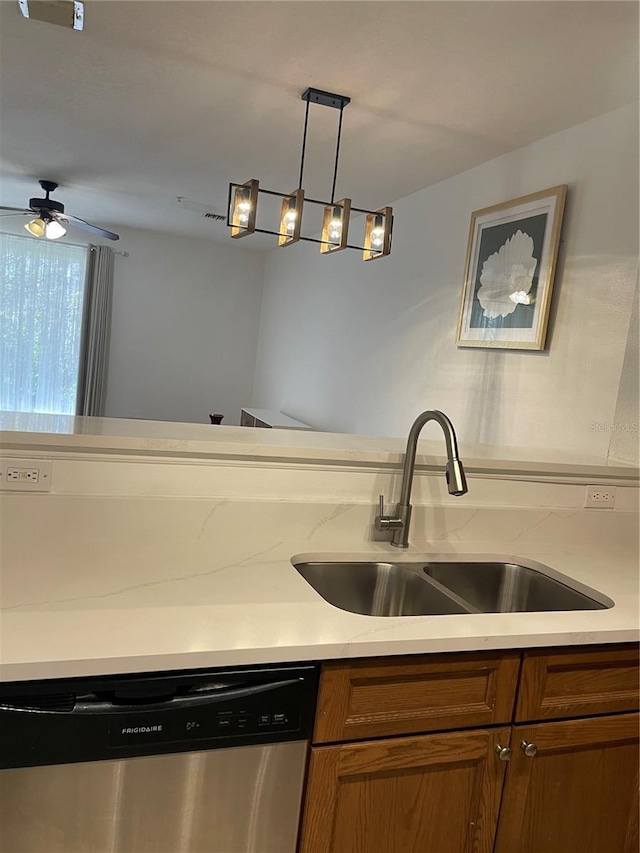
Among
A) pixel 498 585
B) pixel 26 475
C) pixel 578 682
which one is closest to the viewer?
pixel 578 682

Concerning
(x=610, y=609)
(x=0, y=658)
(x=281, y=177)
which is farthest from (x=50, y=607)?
(x=281, y=177)

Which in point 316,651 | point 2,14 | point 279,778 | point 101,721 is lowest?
point 279,778

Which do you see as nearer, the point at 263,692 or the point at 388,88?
the point at 263,692

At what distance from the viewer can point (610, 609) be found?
1.42 metres

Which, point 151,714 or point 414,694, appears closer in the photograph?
point 151,714

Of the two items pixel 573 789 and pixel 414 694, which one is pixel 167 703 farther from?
pixel 573 789

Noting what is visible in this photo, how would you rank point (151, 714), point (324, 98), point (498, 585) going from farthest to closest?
point (324, 98)
point (498, 585)
point (151, 714)

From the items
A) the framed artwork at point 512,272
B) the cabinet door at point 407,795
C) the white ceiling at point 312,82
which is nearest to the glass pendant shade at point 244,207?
the white ceiling at point 312,82

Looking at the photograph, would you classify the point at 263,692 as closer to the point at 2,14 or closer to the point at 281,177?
the point at 2,14

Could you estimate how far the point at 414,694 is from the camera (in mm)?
1197

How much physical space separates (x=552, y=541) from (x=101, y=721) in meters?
1.38

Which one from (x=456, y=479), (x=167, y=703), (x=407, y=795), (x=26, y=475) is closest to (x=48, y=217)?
(x=26, y=475)

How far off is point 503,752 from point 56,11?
2.31m

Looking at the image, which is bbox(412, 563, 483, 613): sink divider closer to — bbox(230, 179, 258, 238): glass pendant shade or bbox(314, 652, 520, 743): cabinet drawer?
bbox(314, 652, 520, 743): cabinet drawer
